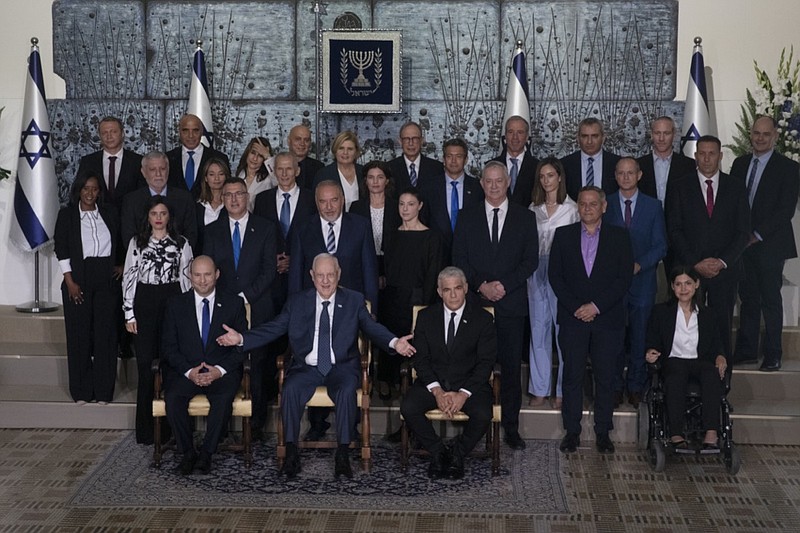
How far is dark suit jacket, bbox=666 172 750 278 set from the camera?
7.21 meters

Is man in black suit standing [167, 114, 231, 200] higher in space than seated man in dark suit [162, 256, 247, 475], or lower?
higher

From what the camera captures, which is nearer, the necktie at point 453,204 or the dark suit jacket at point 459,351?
the dark suit jacket at point 459,351

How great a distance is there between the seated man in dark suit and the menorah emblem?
116 inches

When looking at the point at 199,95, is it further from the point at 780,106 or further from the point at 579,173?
the point at 780,106

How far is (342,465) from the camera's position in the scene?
6.28m

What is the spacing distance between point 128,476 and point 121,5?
→ 4.61 metres

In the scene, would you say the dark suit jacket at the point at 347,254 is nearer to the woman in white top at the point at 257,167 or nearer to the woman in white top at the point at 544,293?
the woman in white top at the point at 257,167

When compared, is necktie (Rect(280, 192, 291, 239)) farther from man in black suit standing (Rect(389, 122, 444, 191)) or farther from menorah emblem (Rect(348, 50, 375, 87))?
menorah emblem (Rect(348, 50, 375, 87))

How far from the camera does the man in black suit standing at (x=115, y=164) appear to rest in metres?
7.78

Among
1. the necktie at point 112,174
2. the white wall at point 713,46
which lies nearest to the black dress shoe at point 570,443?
the white wall at point 713,46

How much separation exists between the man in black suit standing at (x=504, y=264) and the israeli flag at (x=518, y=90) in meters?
1.77

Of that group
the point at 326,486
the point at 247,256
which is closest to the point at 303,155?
the point at 247,256

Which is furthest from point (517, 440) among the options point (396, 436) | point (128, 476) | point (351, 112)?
point (351, 112)

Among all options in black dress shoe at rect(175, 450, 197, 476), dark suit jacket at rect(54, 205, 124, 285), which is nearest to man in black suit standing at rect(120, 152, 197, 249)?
dark suit jacket at rect(54, 205, 124, 285)
